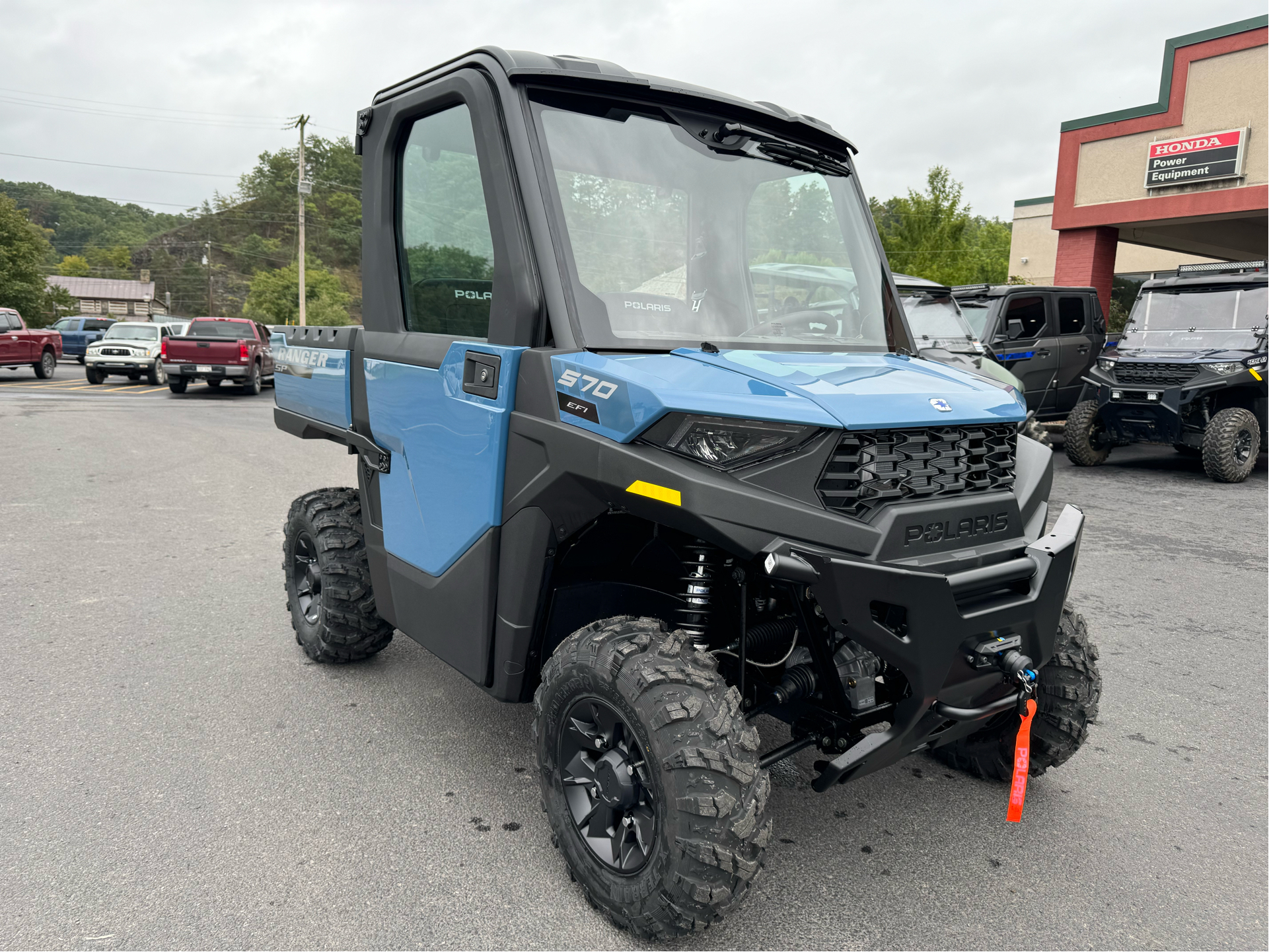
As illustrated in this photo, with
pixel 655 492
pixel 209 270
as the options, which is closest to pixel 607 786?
pixel 655 492

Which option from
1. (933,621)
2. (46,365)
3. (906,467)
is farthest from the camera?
(46,365)

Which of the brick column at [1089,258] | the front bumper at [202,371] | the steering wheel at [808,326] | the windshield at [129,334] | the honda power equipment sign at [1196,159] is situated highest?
the honda power equipment sign at [1196,159]

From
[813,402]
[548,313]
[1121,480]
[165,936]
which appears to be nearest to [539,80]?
[548,313]

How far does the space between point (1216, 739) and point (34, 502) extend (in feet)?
28.4

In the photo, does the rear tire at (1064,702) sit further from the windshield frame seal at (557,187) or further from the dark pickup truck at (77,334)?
the dark pickup truck at (77,334)

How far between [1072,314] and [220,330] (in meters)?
18.4

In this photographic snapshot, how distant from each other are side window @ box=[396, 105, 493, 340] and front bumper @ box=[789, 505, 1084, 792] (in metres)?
1.40

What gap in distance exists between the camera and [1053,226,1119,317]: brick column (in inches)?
772

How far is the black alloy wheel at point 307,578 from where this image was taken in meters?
4.39

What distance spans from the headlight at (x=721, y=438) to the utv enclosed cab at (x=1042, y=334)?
10554mm

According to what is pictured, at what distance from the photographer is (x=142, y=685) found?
4.09 m

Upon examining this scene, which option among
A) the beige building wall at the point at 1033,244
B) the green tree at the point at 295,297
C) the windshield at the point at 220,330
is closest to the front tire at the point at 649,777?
the windshield at the point at 220,330

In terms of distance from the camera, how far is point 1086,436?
450 inches

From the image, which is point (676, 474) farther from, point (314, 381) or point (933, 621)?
point (314, 381)
